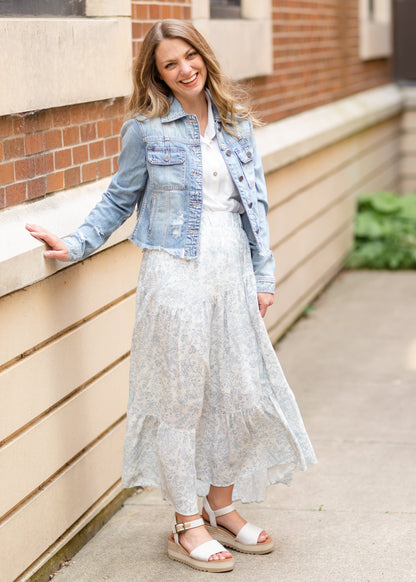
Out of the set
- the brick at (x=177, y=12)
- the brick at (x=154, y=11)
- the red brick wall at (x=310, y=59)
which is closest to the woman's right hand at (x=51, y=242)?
the brick at (x=154, y=11)

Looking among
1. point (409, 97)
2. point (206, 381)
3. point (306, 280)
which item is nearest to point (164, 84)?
point (206, 381)

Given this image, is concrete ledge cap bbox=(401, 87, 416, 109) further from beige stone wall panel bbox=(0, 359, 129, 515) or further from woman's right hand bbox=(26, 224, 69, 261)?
woman's right hand bbox=(26, 224, 69, 261)

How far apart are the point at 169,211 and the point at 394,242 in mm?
6416

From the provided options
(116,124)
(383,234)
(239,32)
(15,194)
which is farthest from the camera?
(383,234)

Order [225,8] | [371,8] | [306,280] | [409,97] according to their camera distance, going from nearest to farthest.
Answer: [225,8] < [306,280] < [371,8] < [409,97]

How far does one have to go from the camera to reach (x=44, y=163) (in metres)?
3.52

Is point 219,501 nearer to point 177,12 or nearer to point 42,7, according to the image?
point 42,7

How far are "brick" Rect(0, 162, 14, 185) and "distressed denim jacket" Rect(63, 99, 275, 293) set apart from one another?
276 millimetres

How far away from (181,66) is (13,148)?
633 mm

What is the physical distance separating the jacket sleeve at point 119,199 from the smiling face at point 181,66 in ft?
0.65

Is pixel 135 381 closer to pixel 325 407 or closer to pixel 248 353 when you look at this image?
pixel 248 353

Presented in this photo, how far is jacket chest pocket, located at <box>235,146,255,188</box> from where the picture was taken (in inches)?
134

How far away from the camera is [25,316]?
325 centimetres

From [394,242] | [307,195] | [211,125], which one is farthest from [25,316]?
[394,242]
